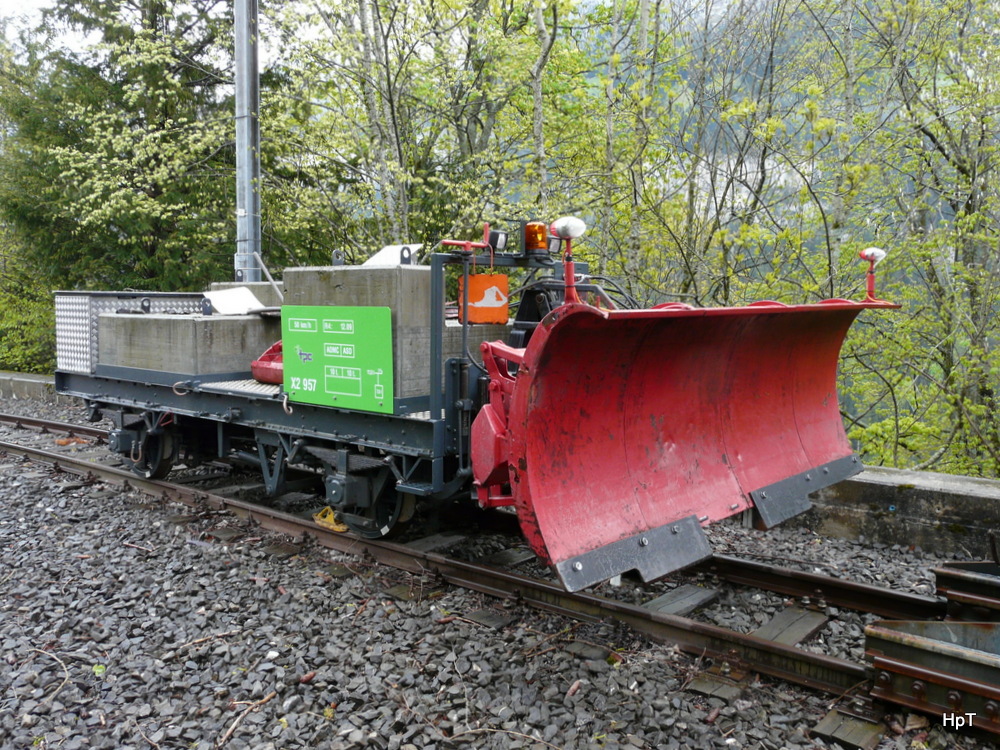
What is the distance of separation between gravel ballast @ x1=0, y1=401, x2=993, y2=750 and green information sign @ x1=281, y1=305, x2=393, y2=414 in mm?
1257

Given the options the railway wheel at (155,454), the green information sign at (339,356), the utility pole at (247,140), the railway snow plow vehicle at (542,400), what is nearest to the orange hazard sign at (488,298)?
the railway snow plow vehicle at (542,400)

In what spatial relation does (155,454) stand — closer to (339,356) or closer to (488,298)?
(339,356)

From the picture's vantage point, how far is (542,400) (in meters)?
3.77

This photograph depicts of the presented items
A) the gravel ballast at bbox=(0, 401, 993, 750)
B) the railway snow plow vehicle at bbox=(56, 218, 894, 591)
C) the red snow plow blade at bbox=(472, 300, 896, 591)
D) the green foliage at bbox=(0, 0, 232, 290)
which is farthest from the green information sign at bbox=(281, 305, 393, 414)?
the green foliage at bbox=(0, 0, 232, 290)

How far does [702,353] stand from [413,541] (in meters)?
2.73

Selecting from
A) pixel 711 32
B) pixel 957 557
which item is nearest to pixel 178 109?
pixel 711 32

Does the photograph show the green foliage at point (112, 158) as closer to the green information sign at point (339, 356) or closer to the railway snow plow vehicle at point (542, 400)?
the railway snow plow vehicle at point (542, 400)

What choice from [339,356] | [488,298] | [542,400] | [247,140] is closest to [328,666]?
[542,400]

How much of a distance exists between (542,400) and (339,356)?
6.68 ft

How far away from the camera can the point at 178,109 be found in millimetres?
14898

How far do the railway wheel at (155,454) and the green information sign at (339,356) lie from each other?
264cm

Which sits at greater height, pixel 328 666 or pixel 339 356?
pixel 339 356

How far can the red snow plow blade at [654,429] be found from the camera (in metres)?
3.70

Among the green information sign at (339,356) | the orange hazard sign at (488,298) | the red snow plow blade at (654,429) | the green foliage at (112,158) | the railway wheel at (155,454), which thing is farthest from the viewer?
the green foliage at (112,158)
